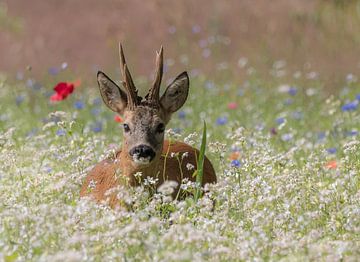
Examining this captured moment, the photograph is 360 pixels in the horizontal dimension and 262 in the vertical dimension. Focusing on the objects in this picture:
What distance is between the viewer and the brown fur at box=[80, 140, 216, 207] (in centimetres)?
707

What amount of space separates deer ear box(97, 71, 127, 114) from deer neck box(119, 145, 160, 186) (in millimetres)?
387

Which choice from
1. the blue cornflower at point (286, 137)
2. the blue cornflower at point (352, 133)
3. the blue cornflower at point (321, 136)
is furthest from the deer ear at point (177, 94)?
the blue cornflower at point (321, 136)

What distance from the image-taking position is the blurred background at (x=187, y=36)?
14906 millimetres

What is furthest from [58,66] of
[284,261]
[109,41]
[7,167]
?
[284,261]

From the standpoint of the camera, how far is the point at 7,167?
7.24 meters

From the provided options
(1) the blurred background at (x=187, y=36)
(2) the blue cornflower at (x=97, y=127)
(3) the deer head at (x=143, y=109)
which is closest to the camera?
(3) the deer head at (x=143, y=109)

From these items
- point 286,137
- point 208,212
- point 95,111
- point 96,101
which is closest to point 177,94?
point 208,212

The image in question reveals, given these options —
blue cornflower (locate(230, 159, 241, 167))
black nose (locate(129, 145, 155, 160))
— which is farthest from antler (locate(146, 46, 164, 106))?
blue cornflower (locate(230, 159, 241, 167))

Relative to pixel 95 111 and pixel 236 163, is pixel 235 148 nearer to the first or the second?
pixel 236 163

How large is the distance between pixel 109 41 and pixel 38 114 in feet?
12.8

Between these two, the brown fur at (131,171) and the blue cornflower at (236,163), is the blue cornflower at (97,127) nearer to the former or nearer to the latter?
the brown fur at (131,171)

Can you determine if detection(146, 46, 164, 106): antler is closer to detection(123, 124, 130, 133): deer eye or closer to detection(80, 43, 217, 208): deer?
detection(80, 43, 217, 208): deer

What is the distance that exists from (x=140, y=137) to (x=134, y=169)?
238mm

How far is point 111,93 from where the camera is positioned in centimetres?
739
